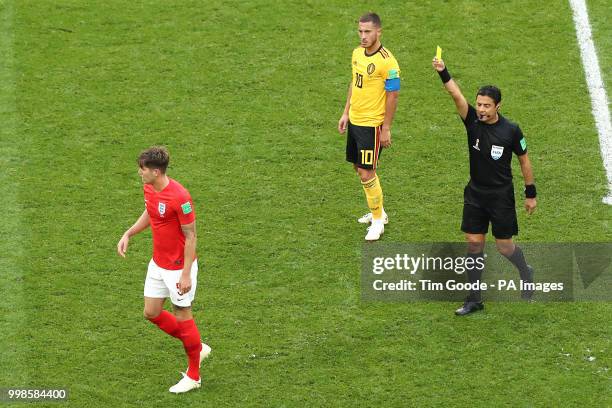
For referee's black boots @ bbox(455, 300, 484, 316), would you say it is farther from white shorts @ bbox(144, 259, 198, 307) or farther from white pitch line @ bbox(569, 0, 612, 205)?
white shorts @ bbox(144, 259, 198, 307)

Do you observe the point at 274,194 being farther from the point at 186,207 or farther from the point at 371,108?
the point at 186,207

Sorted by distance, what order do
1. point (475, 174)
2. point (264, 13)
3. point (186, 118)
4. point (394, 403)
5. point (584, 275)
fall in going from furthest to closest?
point (264, 13)
point (186, 118)
point (584, 275)
point (475, 174)
point (394, 403)

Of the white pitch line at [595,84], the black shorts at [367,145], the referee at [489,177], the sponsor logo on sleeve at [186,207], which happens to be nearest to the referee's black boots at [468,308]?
the referee at [489,177]

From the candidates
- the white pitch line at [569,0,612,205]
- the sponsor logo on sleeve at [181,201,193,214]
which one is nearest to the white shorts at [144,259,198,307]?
the sponsor logo on sleeve at [181,201,193,214]

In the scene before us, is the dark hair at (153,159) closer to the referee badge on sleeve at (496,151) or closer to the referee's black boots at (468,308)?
the referee badge on sleeve at (496,151)

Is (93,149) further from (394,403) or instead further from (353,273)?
(394,403)

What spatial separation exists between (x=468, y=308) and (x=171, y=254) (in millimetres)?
3001

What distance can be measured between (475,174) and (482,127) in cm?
48

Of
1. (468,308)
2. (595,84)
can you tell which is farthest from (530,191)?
(595,84)

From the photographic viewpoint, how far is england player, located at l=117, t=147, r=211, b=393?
9.95 m

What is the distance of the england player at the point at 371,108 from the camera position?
39.5ft

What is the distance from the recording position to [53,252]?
40.5 feet

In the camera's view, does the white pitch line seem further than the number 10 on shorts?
Yes

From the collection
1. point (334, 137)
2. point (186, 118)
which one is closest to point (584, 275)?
point (334, 137)
